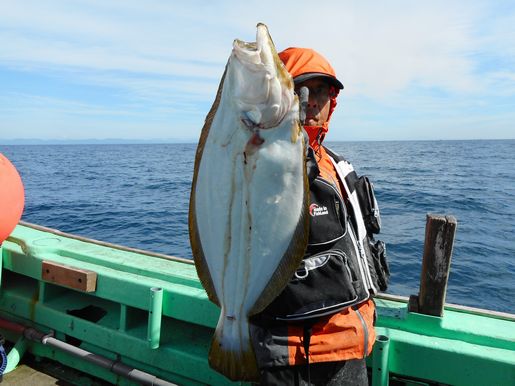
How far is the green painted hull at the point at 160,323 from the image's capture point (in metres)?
2.34

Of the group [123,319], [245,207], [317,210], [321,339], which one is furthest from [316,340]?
[123,319]

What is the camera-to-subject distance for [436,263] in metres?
2.56

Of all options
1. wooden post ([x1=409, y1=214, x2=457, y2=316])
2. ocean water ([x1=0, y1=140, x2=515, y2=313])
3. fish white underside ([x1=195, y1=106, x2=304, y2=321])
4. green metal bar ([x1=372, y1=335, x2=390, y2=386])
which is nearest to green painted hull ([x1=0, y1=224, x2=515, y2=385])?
green metal bar ([x1=372, y1=335, x2=390, y2=386])

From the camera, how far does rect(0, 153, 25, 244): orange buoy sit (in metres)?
3.04

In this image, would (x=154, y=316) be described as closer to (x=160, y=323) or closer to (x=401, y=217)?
(x=160, y=323)

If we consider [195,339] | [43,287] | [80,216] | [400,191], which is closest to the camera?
[195,339]

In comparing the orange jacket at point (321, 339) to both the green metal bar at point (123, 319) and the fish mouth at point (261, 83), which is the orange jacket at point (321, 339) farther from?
the green metal bar at point (123, 319)

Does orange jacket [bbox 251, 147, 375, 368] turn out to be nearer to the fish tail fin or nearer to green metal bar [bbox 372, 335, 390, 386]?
the fish tail fin

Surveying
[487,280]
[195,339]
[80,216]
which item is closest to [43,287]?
[195,339]

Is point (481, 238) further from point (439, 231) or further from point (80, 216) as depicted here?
point (80, 216)

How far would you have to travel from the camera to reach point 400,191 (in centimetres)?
1845

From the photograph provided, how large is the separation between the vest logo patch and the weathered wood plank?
7.24ft

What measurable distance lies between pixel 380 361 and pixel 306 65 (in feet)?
5.72

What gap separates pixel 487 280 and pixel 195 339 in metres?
6.97
